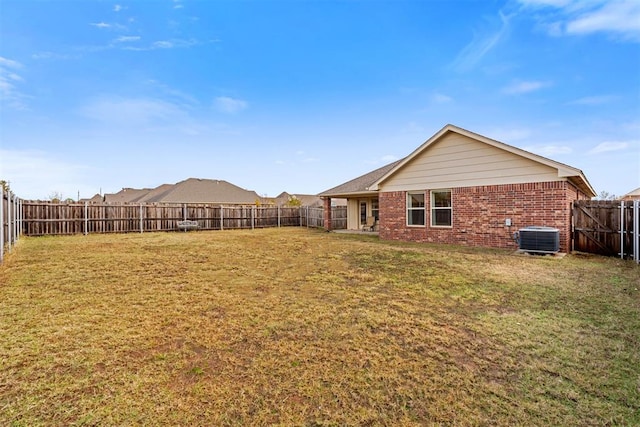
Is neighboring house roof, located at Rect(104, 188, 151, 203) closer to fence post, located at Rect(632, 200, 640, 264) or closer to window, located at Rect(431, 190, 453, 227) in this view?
window, located at Rect(431, 190, 453, 227)

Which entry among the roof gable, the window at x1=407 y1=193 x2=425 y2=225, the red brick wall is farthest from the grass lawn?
the window at x1=407 y1=193 x2=425 y2=225

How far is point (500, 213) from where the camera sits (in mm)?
10141

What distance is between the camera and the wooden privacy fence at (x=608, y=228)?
8005 mm

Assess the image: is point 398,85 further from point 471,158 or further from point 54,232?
point 54,232

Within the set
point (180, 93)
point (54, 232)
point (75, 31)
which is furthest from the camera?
point (180, 93)

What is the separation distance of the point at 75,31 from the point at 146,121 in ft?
23.6

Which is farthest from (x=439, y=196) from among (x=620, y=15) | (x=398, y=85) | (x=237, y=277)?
(x=237, y=277)

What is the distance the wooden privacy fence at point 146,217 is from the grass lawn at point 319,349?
10866mm

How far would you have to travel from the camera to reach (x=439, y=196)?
1183 cm

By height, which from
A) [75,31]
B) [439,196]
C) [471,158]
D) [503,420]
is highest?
[75,31]

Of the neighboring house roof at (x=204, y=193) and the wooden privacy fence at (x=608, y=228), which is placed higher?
the neighboring house roof at (x=204, y=193)

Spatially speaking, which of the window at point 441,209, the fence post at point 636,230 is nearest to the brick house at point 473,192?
the window at point 441,209

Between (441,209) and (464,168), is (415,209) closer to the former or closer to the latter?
(441,209)

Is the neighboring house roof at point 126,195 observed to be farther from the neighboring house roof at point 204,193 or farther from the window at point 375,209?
the window at point 375,209
